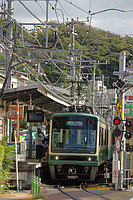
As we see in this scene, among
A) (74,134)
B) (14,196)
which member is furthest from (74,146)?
(14,196)

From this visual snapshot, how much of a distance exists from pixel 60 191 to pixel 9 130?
706 centimetres

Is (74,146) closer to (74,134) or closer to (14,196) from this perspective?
(74,134)

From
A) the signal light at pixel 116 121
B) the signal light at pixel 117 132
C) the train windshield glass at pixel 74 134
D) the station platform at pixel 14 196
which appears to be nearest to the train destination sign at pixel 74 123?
the train windshield glass at pixel 74 134

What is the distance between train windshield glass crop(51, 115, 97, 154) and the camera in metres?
17.1

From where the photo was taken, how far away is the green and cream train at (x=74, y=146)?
17.0m

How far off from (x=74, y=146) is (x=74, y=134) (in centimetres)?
52

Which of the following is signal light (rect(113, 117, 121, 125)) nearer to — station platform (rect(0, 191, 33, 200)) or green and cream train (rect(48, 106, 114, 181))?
green and cream train (rect(48, 106, 114, 181))

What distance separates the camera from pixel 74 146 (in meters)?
17.1

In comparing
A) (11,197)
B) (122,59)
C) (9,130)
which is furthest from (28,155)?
(11,197)

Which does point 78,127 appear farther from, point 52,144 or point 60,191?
point 60,191

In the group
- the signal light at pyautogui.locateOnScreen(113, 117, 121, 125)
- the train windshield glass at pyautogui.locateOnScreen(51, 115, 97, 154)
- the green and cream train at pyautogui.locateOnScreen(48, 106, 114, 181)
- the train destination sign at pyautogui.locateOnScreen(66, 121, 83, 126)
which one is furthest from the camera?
the train destination sign at pyautogui.locateOnScreen(66, 121, 83, 126)

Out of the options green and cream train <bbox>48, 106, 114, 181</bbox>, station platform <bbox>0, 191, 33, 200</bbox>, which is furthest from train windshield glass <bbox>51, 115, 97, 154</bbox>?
station platform <bbox>0, 191, 33, 200</bbox>

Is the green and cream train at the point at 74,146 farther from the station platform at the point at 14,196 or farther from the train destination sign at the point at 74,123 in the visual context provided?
the station platform at the point at 14,196

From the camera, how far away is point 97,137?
17.4 metres
